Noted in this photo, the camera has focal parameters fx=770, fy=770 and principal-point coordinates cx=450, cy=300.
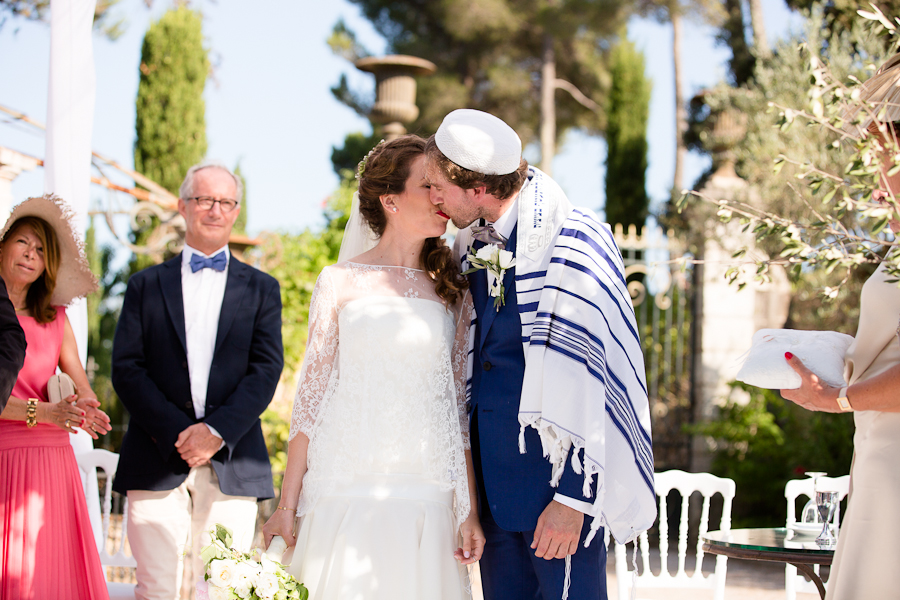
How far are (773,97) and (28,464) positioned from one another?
851 cm

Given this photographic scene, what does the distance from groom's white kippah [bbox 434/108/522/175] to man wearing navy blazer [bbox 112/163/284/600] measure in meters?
1.45

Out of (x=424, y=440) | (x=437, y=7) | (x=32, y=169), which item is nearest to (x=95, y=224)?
(x=437, y=7)

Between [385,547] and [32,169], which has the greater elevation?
[32,169]

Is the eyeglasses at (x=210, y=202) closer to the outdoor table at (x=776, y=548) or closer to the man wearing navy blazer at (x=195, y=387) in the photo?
the man wearing navy blazer at (x=195, y=387)

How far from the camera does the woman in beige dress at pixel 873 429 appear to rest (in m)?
2.04

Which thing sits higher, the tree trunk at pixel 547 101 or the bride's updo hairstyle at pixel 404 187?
the tree trunk at pixel 547 101

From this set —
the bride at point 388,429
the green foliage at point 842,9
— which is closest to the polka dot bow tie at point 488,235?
the bride at point 388,429

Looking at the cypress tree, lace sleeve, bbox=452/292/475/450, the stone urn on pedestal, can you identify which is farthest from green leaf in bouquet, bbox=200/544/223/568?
the cypress tree

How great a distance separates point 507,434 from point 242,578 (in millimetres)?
837

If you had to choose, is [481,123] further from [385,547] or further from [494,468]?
[385,547]

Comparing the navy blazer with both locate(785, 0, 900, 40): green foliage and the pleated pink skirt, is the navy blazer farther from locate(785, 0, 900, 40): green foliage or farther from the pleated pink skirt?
locate(785, 0, 900, 40): green foliage

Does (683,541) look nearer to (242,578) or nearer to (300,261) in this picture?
(242,578)

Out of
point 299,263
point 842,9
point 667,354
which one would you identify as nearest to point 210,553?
point 299,263

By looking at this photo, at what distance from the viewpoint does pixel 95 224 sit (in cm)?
1306
